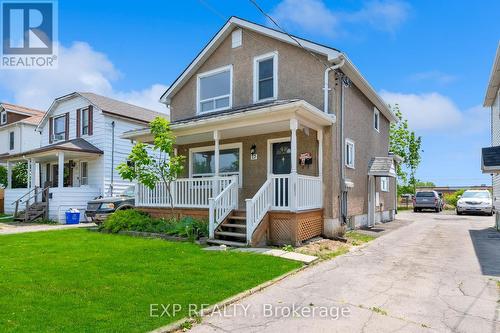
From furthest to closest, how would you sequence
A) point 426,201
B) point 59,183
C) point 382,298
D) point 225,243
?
point 426,201
point 59,183
point 225,243
point 382,298

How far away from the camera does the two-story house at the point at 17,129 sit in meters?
26.9

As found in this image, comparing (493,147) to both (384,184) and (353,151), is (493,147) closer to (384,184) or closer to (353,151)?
(353,151)

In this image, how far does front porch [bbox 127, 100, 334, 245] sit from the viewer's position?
9414 millimetres

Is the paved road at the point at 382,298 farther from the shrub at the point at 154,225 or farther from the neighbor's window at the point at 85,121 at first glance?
the neighbor's window at the point at 85,121

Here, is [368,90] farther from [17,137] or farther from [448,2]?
[17,137]

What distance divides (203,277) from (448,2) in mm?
10842

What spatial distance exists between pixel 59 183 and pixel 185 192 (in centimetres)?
972

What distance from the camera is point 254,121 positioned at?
1022 centimetres

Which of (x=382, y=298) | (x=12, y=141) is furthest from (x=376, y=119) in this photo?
(x=12, y=141)

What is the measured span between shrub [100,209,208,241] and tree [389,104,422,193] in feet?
79.8

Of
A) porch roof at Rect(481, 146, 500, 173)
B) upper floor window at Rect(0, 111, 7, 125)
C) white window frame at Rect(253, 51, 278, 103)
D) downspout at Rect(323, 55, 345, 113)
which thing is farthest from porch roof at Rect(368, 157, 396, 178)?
upper floor window at Rect(0, 111, 7, 125)

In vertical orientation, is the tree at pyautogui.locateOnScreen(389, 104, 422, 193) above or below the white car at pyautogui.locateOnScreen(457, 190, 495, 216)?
above

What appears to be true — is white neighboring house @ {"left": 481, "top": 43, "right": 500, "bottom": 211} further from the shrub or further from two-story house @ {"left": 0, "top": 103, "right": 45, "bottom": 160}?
two-story house @ {"left": 0, "top": 103, "right": 45, "bottom": 160}

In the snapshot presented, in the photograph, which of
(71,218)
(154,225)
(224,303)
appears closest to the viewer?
(224,303)
